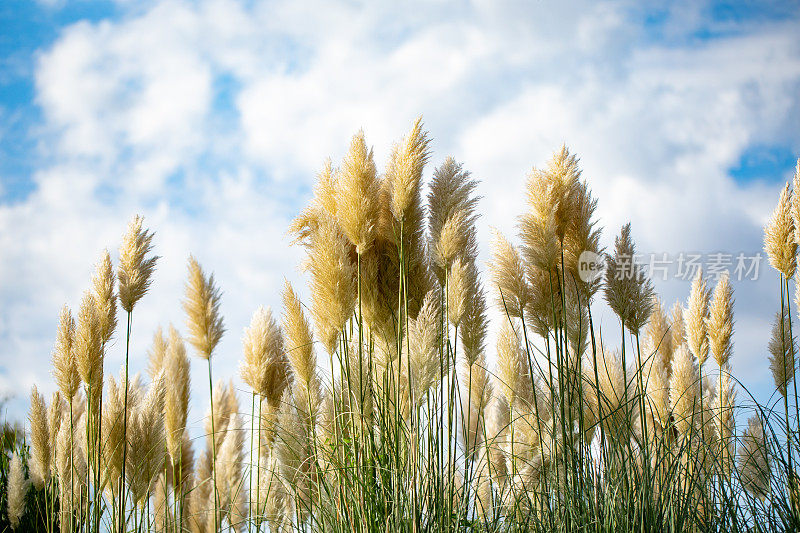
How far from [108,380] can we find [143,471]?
0.63m

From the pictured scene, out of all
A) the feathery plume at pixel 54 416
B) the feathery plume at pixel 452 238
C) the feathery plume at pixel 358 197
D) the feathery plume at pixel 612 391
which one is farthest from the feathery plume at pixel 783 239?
the feathery plume at pixel 54 416

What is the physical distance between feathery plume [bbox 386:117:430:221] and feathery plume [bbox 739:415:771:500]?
2.32 m

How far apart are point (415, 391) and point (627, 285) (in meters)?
1.49

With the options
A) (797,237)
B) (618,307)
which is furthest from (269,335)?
(797,237)

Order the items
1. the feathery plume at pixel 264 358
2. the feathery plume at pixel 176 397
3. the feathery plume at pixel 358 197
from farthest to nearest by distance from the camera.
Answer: the feathery plume at pixel 176 397
the feathery plume at pixel 264 358
the feathery plume at pixel 358 197

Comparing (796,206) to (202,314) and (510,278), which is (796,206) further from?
(202,314)

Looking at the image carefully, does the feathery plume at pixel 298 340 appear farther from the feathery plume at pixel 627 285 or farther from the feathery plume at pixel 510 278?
the feathery plume at pixel 627 285

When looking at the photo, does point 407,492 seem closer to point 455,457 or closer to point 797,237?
point 455,457

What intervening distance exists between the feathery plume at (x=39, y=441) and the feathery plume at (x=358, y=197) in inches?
104

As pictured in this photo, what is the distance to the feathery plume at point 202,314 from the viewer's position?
11.7 feet

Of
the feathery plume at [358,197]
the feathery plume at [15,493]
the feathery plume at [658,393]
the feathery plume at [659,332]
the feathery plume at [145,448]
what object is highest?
the feathery plume at [358,197]

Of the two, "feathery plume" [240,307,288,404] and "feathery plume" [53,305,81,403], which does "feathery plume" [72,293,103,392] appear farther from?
"feathery plume" [240,307,288,404]

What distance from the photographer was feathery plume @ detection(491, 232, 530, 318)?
3.59 meters

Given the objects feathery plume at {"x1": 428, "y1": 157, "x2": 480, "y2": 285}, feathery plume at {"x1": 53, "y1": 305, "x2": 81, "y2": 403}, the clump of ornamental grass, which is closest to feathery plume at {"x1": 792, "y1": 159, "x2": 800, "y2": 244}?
the clump of ornamental grass
